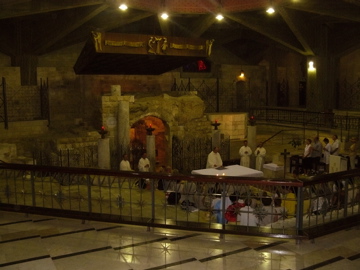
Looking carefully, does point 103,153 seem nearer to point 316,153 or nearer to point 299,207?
point 316,153

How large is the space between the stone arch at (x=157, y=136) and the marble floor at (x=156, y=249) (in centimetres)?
1103

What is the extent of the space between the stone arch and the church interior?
0.07 meters

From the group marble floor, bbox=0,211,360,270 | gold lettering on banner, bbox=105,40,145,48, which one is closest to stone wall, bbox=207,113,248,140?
gold lettering on banner, bbox=105,40,145,48

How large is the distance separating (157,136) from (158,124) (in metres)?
0.50

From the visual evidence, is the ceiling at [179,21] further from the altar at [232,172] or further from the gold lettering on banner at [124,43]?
the altar at [232,172]

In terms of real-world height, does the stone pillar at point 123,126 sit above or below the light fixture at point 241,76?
below

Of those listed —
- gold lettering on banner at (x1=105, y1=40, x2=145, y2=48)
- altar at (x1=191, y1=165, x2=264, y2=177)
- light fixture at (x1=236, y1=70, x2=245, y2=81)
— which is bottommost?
altar at (x1=191, y1=165, x2=264, y2=177)

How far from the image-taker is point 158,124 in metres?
18.1

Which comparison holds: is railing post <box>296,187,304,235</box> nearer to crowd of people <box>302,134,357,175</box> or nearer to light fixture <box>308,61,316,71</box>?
crowd of people <box>302,134,357,175</box>

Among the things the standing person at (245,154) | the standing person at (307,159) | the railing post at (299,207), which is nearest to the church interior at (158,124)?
the railing post at (299,207)

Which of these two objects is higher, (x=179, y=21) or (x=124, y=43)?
(x=179, y=21)

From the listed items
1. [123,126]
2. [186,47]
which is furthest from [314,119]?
[123,126]

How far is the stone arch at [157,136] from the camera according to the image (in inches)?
687

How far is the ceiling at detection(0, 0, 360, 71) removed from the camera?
1552 cm
